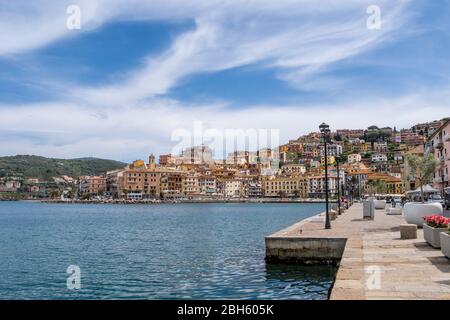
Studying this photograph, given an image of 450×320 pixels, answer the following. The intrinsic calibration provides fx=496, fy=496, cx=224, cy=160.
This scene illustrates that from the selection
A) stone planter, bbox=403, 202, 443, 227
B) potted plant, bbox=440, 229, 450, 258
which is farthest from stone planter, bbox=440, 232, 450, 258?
stone planter, bbox=403, 202, 443, 227

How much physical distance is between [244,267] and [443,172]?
2697 inches

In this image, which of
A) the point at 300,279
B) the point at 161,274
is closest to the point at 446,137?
the point at 300,279

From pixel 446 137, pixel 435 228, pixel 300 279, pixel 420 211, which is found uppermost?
pixel 446 137

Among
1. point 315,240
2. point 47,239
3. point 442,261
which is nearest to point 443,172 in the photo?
point 47,239

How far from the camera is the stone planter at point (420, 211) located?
19.3 metres

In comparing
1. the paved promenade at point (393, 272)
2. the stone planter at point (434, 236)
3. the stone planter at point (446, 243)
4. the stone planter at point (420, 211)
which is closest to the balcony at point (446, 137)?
the stone planter at point (420, 211)

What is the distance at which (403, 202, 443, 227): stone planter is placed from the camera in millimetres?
19344

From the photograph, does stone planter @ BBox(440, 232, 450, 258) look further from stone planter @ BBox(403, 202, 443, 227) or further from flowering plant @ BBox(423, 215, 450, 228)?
stone planter @ BBox(403, 202, 443, 227)

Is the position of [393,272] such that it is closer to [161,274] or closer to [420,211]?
[420,211]

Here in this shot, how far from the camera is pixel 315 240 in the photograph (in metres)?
19.5

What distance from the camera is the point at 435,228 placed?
14.7m

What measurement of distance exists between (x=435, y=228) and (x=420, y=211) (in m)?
6.08

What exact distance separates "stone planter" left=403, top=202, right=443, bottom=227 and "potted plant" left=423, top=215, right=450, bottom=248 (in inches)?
165
